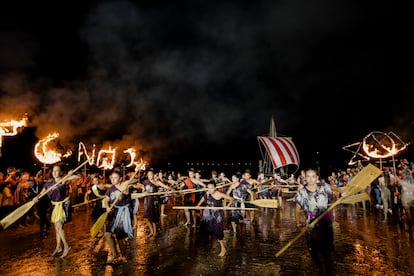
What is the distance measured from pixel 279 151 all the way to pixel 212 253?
43.2 feet

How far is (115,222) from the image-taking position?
6.30 metres

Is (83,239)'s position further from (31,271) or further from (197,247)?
(197,247)

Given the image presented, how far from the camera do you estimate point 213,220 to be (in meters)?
7.34

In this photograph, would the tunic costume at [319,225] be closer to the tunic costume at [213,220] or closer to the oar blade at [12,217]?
the tunic costume at [213,220]

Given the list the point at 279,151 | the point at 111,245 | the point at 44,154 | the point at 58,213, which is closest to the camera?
the point at 111,245

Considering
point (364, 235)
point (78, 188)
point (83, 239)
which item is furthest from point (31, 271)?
point (78, 188)

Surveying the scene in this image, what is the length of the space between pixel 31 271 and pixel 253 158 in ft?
152

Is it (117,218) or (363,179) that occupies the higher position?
(363,179)

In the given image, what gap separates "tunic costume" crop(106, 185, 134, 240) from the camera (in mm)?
6270

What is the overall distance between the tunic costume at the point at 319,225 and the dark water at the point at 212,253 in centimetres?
84

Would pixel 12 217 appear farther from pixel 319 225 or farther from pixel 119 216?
pixel 319 225

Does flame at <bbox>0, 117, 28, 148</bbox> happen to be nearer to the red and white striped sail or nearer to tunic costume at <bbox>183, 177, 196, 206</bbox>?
tunic costume at <bbox>183, 177, 196, 206</bbox>

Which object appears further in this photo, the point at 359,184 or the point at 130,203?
the point at 130,203

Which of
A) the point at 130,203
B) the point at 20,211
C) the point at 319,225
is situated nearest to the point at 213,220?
the point at 130,203
